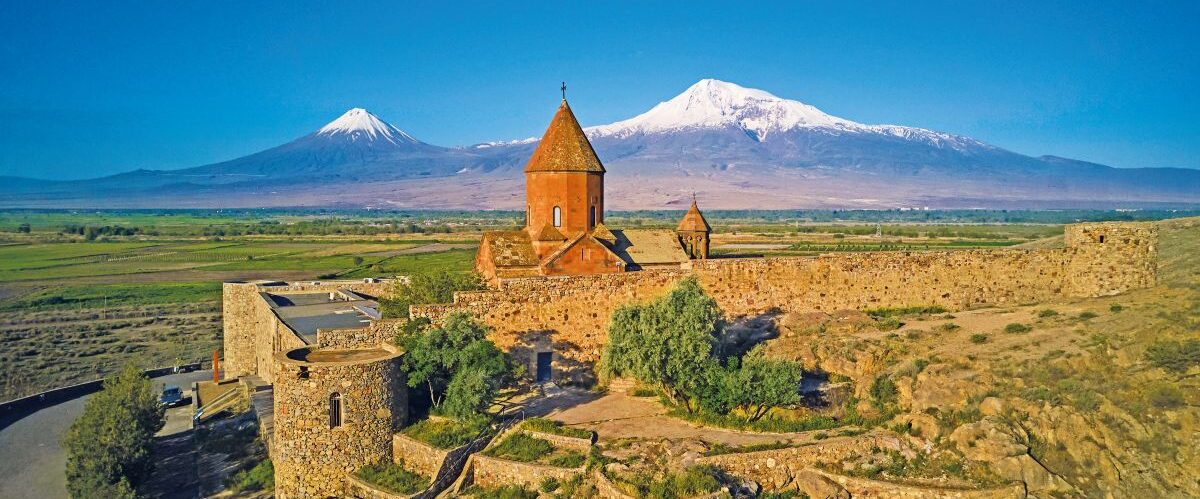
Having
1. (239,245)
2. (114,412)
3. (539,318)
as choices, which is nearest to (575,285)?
(539,318)

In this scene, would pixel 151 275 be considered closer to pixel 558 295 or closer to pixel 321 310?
pixel 321 310

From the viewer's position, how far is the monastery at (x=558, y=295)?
13.5 meters

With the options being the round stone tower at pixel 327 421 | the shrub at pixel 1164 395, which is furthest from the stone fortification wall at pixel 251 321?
the shrub at pixel 1164 395

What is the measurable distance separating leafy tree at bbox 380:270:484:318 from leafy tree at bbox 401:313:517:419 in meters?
3.33

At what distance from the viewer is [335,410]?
1353 centimetres

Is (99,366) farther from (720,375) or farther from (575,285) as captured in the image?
(720,375)

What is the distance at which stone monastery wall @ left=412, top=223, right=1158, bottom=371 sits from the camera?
17.4 m

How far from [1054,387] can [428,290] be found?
1267cm

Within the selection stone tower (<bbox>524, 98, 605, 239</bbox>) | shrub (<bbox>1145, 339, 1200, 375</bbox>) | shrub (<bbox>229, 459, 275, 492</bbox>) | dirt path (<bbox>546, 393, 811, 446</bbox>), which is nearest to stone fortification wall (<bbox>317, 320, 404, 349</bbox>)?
shrub (<bbox>229, 459, 275, 492</bbox>)

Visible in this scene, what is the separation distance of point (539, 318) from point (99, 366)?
2061cm

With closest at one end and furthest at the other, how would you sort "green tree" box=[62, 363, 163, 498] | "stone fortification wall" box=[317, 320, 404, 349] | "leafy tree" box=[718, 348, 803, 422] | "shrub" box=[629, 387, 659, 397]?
1. "leafy tree" box=[718, 348, 803, 422]
2. "stone fortification wall" box=[317, 320, 404, 349]
3. "green tree" box=[62, 363, 163, 498]
4. "shrub" box=[629, 387, 659, 397]

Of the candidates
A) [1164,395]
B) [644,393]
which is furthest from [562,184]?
[1164,395]

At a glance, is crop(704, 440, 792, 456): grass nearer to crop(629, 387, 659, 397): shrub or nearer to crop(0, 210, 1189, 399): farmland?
crop(629, 387, 659, 397): shrub

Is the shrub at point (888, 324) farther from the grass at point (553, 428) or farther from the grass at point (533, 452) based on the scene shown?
the grass at point (533, 452)
